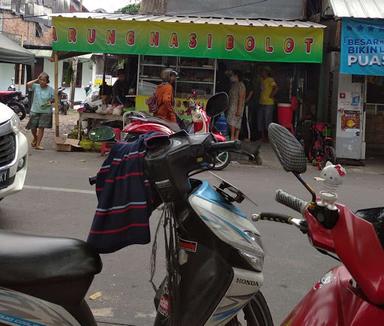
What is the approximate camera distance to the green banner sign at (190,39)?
11195 mm

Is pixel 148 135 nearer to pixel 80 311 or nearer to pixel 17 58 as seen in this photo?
pixel 80 311

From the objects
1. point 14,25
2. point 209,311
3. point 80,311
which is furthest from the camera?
point 14,25

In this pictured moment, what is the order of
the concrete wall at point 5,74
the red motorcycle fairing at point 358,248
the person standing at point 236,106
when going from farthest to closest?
1. the concrete wall at point 5,74
2. the person standing at point 236,106
3. the red motorcycle fairing at point 358,248

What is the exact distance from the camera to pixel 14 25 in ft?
102

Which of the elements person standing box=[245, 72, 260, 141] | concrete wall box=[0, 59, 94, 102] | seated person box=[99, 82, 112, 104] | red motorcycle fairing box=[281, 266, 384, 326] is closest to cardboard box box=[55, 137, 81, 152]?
seated person box=[99, 82, 112, 104]

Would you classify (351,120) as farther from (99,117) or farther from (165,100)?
(99,117)

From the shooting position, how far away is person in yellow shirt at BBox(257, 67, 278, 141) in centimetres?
1363

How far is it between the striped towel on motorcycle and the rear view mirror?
0.73 meters

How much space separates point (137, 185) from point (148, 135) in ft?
0.76

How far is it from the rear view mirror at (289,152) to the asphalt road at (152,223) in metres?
2.24

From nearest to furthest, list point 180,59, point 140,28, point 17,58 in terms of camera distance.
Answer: point 140,28, point 180,59, point 17,58

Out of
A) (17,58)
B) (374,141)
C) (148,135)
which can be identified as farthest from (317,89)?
(148,135)

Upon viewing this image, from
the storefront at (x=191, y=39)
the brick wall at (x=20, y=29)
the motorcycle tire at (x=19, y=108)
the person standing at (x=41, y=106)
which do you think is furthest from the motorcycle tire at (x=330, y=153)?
the brick wall at (x=20, y=29)

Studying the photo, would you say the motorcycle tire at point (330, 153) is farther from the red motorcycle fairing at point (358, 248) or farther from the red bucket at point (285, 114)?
the red motorcycle fairing at point (358, 248)
